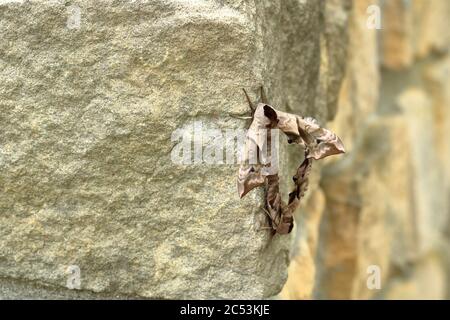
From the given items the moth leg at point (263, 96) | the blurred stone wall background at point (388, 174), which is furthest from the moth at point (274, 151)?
the blurred stone wall background at point (388, 174)

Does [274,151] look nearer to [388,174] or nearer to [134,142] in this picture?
[134,142]

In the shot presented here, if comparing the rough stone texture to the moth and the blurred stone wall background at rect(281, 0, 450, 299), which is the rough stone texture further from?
the blurred stone wall background at rect(281, 0, 450, 299)

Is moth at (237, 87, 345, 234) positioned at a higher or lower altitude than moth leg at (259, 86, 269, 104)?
lower

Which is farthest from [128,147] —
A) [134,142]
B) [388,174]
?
[388,174]

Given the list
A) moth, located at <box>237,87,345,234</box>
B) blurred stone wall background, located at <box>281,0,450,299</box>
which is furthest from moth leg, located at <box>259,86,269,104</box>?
blurred stone wall background, located at <box>281,0,450,299</box>

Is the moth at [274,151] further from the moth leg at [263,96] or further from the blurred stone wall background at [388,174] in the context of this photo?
the blurred stone wall background at [388,174]
